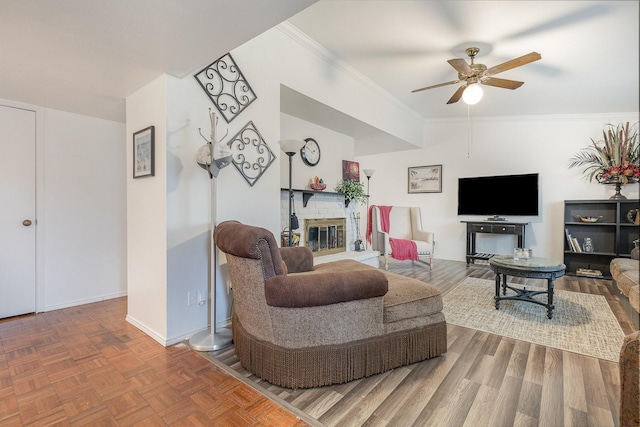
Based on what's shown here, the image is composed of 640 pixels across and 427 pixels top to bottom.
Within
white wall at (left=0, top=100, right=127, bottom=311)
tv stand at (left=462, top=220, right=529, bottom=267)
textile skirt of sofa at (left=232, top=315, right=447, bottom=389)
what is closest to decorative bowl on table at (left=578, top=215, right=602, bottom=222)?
tv stand at (left=462, top=220, right=529, bottom=267)

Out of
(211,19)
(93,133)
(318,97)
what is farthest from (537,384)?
(93,133)

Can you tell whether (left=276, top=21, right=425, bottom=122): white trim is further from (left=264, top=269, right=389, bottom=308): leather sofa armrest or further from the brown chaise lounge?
(left=264, top=269, right=389, bottom=308): leather sofa armrest

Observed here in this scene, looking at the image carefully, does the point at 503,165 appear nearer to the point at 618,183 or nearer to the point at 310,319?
the point at 618,183

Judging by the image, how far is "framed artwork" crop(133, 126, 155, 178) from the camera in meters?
2.31

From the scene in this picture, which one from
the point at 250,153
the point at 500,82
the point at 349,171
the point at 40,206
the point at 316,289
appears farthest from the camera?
the point at 349,171

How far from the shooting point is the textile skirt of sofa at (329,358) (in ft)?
5.55

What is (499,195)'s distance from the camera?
5.11 m

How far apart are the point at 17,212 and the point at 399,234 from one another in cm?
509

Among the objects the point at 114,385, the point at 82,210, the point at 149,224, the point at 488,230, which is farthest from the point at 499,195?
the point at 82,210

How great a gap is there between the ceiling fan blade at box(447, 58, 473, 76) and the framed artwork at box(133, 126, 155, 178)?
2.72 metres

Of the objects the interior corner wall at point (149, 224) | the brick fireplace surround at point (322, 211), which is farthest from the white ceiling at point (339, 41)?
the brick fireplace surround at point (322, 211)

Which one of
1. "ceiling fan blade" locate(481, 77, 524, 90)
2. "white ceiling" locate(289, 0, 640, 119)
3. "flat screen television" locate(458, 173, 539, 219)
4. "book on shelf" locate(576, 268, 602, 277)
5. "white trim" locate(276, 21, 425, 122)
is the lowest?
"book on shelf" locate(576, 268, 602, 277)

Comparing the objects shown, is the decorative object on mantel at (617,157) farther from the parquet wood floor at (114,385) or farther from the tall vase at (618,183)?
the parquet wood floor at (114,385)

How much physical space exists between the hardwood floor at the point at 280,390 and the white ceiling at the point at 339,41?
1.77 m
